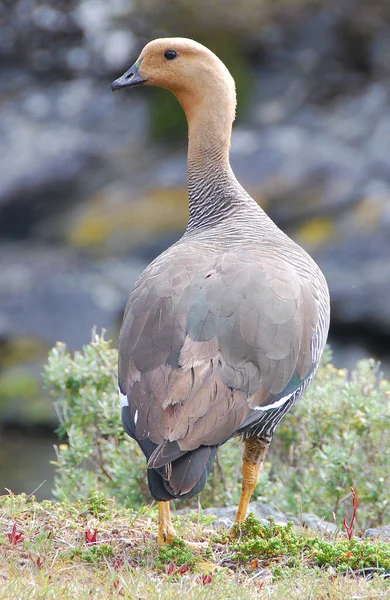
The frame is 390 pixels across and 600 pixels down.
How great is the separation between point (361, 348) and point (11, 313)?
5218 millimetres

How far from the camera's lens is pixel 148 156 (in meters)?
16.8

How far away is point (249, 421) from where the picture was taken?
4102mm

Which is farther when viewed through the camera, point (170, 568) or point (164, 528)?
point (164, 528)

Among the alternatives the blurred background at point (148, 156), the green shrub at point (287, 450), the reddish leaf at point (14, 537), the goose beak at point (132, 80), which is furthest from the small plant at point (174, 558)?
the blurred background at point (148, 156)

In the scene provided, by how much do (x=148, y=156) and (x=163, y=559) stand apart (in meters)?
13.2

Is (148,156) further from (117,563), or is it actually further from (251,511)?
(117,563)

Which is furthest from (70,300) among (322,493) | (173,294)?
(173,294)

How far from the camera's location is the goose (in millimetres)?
3928

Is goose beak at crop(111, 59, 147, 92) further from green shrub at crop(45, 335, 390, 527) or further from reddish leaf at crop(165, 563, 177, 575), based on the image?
reddish leaf at crop(165, 563, 177, 575)

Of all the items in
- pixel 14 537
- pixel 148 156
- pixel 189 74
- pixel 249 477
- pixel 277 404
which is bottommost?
pixel 14 537

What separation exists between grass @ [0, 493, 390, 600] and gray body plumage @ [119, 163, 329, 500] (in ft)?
1.34

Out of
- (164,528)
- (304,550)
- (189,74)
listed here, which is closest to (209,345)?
(164,528)

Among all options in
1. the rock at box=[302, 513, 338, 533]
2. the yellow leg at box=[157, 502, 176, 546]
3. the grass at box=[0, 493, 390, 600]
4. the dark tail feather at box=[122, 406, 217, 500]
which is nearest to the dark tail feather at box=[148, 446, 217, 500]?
Answer: the dark tail feather at box=[122, 406, 217, 500]

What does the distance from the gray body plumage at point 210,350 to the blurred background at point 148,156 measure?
8.22m
